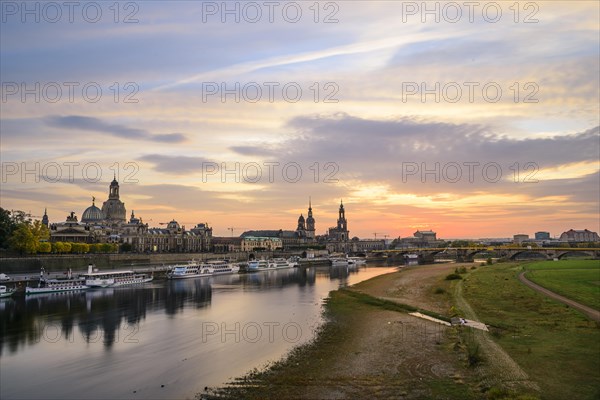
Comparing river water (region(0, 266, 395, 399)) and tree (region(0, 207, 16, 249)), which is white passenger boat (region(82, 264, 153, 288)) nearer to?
river water (region(0, 266, 395, 399))

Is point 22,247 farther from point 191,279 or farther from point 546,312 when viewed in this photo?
point 546,312

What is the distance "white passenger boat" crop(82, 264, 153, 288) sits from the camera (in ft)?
262

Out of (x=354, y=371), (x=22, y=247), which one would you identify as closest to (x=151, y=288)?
(x=22, y=247)

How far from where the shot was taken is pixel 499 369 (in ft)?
89.6

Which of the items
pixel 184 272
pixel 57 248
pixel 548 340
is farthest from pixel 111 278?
pixel 548 340

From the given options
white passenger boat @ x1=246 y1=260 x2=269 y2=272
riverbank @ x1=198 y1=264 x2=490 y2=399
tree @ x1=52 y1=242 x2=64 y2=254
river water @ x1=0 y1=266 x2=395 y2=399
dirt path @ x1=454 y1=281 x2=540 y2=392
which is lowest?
white passenger boat @ x1=246 y1=260 x2=269 y2=272

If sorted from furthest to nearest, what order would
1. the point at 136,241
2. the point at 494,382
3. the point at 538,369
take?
the point at 136,241 → the point at 538,369 → the point at 494,382

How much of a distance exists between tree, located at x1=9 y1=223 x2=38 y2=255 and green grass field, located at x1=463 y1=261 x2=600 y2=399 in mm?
90938

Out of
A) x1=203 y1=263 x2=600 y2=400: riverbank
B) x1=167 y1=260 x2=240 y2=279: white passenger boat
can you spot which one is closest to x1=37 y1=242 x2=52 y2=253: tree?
x1=167 y1=260 x2=240 y2=279: white passenger boat

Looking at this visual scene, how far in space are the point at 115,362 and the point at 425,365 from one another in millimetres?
21543

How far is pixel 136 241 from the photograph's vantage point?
7219 inches

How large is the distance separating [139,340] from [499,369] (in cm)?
2904

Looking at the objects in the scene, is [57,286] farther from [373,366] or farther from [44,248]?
[373,366]

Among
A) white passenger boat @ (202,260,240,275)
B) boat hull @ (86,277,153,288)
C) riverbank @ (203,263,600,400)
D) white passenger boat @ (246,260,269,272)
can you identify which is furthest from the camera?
white passenger boat @ (246,260,269,272)
